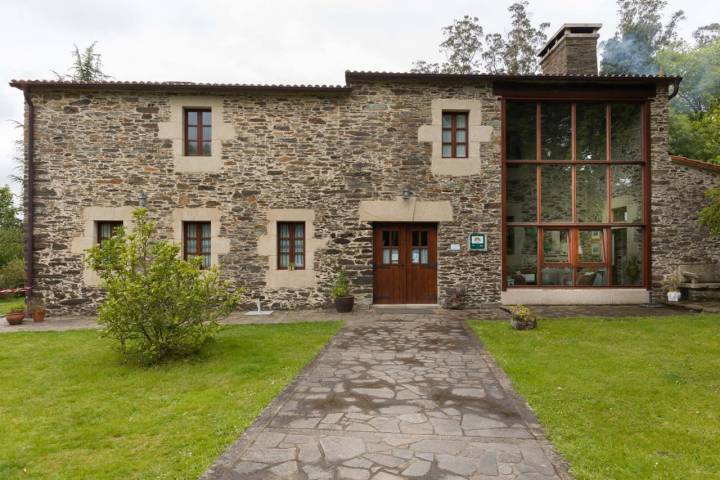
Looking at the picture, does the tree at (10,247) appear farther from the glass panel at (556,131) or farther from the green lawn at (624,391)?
the glass panel at (556,131)

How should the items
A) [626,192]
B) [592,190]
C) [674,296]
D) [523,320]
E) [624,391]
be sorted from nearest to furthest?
[624,391] < [523,320] < [674,296] < [626,192] < [592,190]

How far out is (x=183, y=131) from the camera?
10.3 meters

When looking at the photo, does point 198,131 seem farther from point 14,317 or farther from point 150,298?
point 150,298

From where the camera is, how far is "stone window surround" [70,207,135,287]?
996 cm

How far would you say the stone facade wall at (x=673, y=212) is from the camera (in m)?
10.5

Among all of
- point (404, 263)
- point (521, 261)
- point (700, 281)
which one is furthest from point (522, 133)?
point (700, 281)

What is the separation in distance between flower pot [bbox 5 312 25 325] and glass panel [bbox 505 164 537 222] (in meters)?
12.0

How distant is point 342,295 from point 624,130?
8780mm

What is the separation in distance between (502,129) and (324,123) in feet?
15.2

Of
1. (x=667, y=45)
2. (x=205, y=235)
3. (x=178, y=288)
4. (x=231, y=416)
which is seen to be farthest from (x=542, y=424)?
(x=667, y=45)

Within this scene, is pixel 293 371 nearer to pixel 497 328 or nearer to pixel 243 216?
pixel 497 328

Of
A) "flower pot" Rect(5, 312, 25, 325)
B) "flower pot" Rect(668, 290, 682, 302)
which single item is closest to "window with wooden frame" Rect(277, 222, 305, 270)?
"flower pot" Rect(5, 312, 25, 325)

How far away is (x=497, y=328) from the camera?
7746 mm

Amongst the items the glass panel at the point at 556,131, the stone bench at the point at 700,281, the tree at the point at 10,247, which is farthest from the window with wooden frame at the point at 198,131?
the stone bench at the point at 700,281
